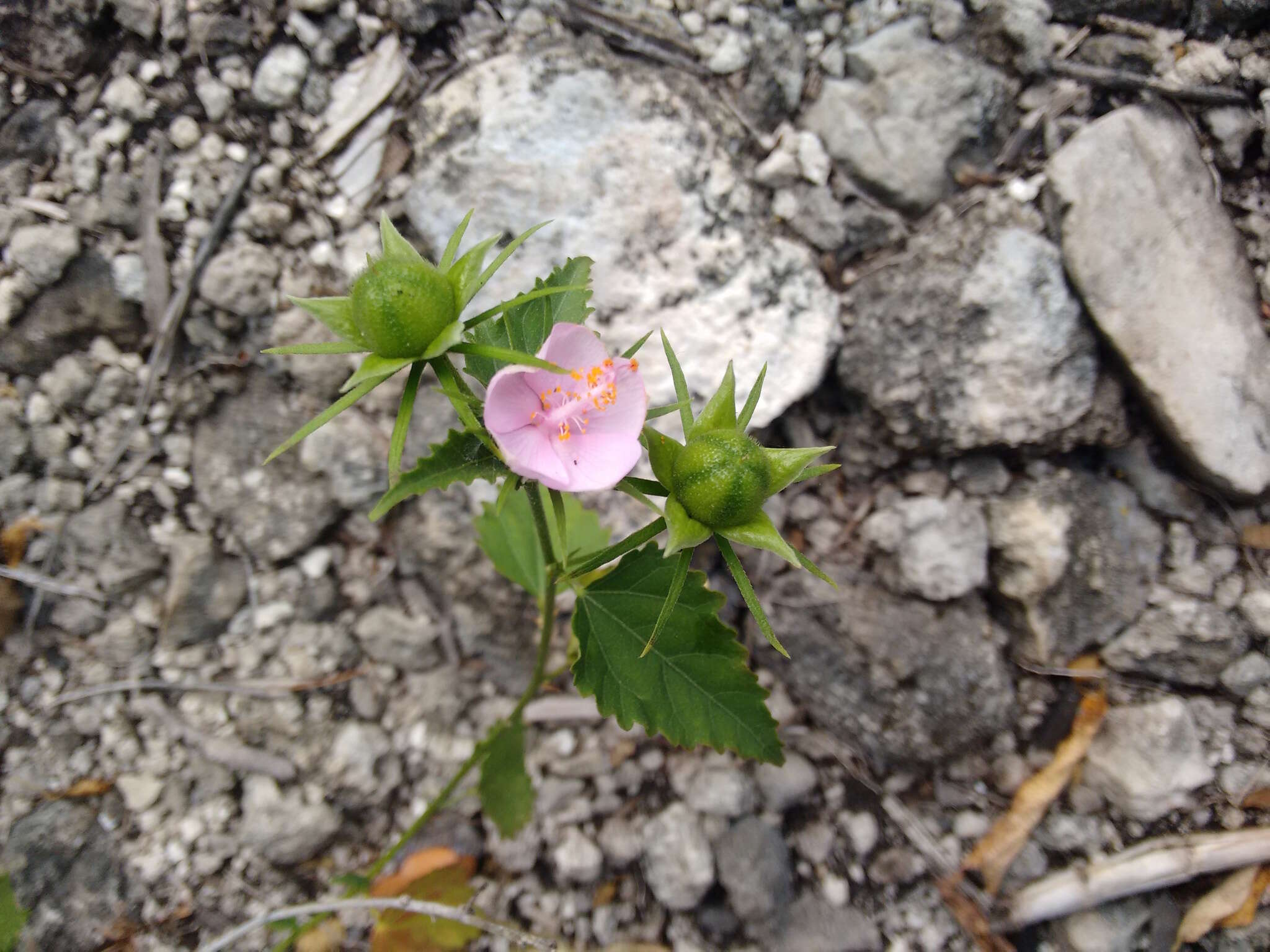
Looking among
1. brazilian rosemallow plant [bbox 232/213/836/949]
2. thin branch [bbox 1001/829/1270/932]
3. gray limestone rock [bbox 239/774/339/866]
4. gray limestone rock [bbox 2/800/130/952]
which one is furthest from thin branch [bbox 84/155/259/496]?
thin branch [bbox 1001/829/1270/932]

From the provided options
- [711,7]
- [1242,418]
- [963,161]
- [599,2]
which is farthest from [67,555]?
[1242,418]

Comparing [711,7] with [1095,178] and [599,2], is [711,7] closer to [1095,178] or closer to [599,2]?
[599,2]

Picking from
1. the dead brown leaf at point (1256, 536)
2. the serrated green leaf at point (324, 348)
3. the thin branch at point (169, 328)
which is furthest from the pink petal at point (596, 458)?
the dead brown leaf at point (1256, 536)

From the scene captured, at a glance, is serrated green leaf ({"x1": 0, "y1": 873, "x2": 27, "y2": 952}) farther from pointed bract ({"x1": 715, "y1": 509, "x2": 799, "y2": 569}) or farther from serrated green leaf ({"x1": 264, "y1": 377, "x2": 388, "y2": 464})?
pointed bract ({"x1": 715, "y1": 509, "x2": 799, "y2": 569})

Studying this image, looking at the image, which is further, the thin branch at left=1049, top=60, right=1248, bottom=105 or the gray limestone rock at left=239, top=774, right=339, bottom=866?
the thin branch at left=1049, top=60, right=1248, bottom=105

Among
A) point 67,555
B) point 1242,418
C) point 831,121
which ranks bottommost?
point 67,555

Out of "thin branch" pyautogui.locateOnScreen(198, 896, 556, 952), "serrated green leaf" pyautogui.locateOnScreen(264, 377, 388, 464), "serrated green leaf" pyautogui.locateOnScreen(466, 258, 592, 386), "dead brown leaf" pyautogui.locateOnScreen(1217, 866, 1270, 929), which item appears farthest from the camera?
"dead brown leaf" pyautogui.locateOnScreen(1217, 866, 1270, 929)
